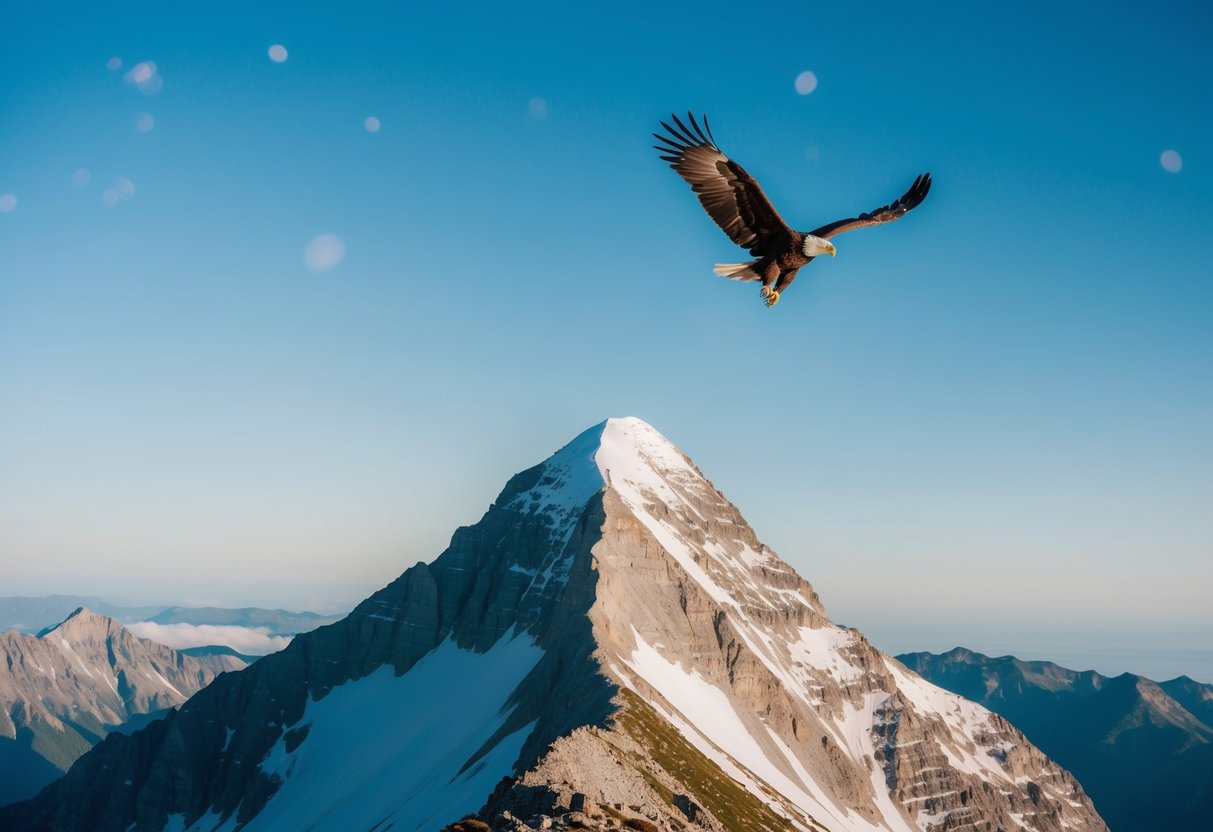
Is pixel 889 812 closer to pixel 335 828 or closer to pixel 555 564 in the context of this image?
pixel 555 564

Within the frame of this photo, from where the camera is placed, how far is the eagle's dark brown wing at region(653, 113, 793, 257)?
74.5ft

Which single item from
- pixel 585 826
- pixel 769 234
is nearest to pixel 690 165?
pixel 769 234

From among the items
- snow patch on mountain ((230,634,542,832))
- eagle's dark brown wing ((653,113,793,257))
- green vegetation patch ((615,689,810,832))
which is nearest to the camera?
eagle's dark brown wing ((653,113,793,257))

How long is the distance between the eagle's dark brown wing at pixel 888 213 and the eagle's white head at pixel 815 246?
1334mm

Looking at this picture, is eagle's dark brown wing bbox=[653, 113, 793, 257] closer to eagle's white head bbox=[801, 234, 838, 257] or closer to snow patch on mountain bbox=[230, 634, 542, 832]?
eagle's white head bbox=[801, 234, 838, 257]

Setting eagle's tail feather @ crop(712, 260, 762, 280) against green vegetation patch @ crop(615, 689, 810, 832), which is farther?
green vegetation patch @ crop(615, 689, 810, 832)

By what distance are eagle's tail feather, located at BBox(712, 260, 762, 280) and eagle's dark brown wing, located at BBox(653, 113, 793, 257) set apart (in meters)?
0.54

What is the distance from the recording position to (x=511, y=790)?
59.8m

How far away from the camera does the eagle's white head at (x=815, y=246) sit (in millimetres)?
23172

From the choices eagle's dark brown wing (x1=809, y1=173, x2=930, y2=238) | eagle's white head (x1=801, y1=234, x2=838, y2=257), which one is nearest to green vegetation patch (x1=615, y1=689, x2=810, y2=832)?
eagle's dark brown wing (x1=809, y1=173, x2=930, y2=238)

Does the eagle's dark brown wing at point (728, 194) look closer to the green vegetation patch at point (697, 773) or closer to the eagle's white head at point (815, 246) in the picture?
the eagle's white head at point (815, 246)

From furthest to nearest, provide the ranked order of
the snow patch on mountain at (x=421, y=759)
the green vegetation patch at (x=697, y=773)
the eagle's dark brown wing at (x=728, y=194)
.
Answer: the snow patch on mountain at (x=421, y=759) < the green vegetation patch at (x=697, y=773) < the eagle's dark brown wing at (x=728, y=194)

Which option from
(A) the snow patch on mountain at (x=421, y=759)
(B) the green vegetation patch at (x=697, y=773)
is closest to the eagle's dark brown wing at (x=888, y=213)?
(B) the green vegetation patch at (x=697, y=773)

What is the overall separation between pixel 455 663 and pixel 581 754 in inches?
5014
